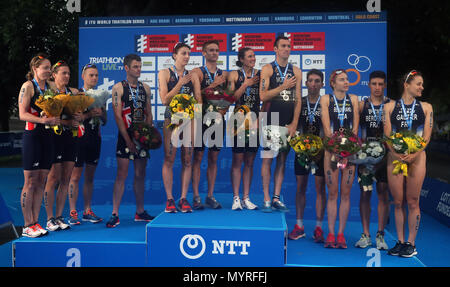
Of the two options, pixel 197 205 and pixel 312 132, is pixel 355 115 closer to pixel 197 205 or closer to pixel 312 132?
pixel 312 132

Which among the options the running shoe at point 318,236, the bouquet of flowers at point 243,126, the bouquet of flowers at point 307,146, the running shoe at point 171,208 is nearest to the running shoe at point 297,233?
the running shoe at point 318,236

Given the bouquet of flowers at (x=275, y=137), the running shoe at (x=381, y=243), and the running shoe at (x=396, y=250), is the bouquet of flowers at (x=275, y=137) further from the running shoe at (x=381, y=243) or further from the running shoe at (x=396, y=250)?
the running shoe at (x=396, y=250)

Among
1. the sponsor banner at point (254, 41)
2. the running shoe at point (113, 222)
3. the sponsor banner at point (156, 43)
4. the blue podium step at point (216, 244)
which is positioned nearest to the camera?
the blue podium step at point (216, 244)

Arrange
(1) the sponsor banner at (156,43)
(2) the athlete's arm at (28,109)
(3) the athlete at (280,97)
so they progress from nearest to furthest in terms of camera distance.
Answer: (2) the athlete's arm at (28,109), (3) the athlete at (280,97), (1) the sponsor banner at (156,43)

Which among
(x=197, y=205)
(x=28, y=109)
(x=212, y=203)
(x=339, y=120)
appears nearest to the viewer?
(x=28, y=109)

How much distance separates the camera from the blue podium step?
14.4 ft

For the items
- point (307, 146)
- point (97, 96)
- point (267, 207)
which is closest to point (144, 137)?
point (97, 96)

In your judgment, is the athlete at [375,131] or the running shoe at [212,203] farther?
the running shoe at [212,203]

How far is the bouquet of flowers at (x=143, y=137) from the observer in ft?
17.6

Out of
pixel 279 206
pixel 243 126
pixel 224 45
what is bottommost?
pixel 279 206

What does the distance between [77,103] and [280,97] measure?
2.55 m

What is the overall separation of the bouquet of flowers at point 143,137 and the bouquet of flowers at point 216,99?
0.72 metres

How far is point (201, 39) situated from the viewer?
7137mm
